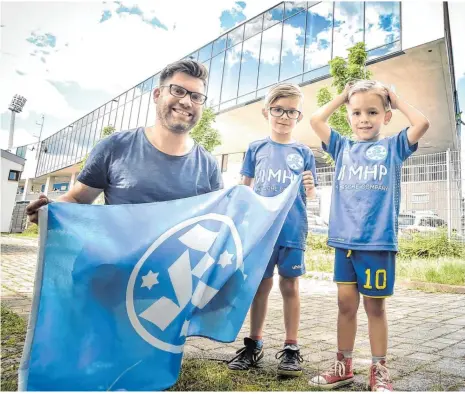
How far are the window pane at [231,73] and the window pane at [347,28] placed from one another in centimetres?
575

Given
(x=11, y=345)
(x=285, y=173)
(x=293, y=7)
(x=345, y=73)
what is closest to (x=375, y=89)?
(x=285, y=173)

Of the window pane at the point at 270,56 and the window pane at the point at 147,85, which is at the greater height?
the window pane at the point at 147,85

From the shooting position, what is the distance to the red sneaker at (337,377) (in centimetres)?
216

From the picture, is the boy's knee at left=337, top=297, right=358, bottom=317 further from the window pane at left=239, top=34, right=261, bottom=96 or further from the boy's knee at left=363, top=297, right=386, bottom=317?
the window pane at left=239, top=34, right=261, bottom=96

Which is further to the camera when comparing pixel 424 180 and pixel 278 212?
pixel 424 180

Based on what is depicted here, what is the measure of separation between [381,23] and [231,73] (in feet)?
28.4

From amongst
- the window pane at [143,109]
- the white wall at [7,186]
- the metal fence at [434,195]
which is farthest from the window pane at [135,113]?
the metal fence at [434,195]

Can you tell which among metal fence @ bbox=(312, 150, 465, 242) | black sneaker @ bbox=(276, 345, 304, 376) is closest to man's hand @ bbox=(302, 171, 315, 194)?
black sneaker @ bbox=(276, 345, 304, 376)

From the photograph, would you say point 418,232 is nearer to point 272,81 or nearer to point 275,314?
point 275,314

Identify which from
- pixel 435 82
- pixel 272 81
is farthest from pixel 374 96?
Answer: pixel 272 81

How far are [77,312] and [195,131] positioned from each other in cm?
1195

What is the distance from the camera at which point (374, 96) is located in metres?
2.38

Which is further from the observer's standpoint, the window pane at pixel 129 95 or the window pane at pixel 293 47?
the window pane at pixel 129 95

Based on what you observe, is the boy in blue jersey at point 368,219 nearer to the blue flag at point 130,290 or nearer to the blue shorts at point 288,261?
the blue shorts at point 288,261
